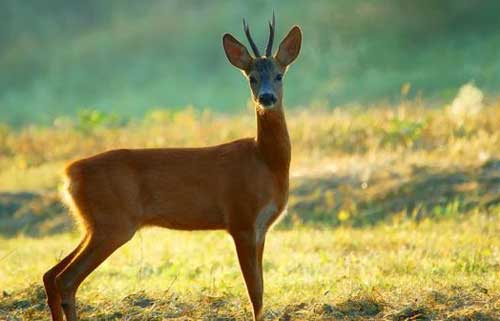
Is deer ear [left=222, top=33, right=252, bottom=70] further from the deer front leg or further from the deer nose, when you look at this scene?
the deer front leg

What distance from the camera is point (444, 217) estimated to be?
46.6 ft

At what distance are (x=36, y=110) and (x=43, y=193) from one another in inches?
604

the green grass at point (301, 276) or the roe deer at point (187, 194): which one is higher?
the roe deer at point (187, 194)

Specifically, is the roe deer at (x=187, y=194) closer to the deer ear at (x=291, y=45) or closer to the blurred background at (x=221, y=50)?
the deer ear at (x=291, y=45)

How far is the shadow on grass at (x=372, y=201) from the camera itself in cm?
1479

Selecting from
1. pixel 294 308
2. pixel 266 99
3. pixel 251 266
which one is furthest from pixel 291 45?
pixel 294 308

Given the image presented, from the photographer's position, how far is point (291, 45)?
9594mm

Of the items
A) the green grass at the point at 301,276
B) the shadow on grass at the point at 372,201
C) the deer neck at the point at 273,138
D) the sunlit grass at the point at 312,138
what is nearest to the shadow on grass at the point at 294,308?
the green grass at the point at 301,276

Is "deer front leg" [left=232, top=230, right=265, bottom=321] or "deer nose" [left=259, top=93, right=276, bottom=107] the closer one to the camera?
"deer front leg" [left=232, top=230, right=265, bottom=321]

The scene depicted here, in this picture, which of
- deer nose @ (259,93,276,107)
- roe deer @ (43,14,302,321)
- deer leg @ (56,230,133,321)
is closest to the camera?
deer leg @ (56,230,133,321)

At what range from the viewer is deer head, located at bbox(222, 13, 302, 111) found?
8.89 meters

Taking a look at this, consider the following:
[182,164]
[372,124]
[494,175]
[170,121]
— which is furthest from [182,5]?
[182,164]

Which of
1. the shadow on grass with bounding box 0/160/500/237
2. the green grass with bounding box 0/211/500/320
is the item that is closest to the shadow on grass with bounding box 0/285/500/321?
the green grass with bounding box 0/211/500/320

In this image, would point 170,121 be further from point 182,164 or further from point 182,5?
point 182,164
